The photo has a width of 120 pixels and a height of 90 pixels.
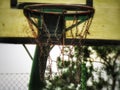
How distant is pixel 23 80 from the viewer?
9.04 m

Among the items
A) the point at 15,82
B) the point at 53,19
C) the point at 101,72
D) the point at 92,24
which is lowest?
the point at 15,82

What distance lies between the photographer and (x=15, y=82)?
9359 mm

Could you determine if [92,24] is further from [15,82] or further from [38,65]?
[15,82]

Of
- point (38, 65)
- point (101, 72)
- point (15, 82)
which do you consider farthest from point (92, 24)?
point (101, 72)

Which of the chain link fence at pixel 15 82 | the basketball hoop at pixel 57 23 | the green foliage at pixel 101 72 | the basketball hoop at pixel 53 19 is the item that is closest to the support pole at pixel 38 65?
the basketball hoop at pixel 57 23

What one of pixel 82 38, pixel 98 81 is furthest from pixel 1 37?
pixel 98 81

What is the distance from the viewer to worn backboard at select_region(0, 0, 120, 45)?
339cm

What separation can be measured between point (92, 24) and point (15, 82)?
644cm

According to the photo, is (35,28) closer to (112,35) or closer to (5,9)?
(5,9)

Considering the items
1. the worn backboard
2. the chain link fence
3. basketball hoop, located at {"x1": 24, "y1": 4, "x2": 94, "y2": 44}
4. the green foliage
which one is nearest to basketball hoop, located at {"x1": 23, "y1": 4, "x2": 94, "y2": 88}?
basketball hoop, located at {"x1": 24, "y1": 4, "x2": 94, "y2": 44}

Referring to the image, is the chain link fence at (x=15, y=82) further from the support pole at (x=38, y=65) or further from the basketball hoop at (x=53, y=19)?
the basketball hoop at (x=53, y=19)

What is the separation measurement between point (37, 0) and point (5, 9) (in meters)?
0.43

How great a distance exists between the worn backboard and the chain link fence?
5.68 metres

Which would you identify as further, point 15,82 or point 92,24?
point 15,82
